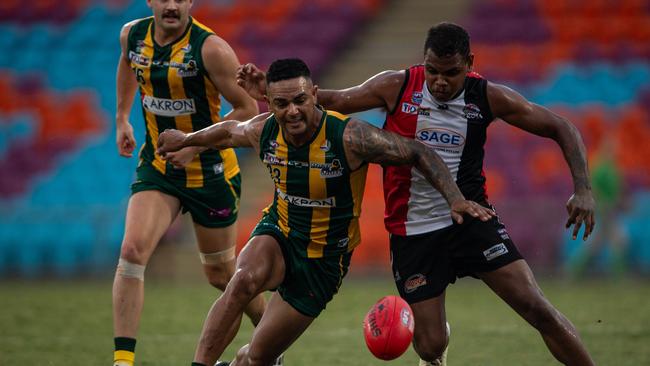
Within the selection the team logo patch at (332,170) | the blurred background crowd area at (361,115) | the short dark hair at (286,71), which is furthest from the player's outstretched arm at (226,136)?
the blurred background crowd area at (361,115)

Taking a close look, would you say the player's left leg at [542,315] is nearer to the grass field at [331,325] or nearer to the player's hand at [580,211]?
the player's hand at [580,211]

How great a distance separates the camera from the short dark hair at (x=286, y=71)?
6.26 metres

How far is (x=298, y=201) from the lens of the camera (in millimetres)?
6582

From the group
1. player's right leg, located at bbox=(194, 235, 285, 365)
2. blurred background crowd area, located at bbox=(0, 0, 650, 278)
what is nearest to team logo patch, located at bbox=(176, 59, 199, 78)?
player's right leg, located at bbox=(194, 235, 285, 365)

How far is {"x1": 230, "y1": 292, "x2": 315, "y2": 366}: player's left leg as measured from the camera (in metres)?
6.39

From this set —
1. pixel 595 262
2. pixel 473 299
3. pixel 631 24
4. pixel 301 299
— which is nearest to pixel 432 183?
pixel 301 299

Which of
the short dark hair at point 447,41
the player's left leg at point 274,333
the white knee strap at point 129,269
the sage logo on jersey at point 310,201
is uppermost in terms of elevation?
the short dark hair at point 447,41

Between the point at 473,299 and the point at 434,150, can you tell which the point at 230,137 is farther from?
the point at 473,299

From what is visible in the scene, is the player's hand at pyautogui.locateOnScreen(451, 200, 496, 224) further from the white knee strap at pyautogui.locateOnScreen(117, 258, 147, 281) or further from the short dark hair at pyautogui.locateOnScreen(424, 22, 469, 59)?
the white knee strap at pyautogui.locateOnScreen(117, 258, 147, 281)

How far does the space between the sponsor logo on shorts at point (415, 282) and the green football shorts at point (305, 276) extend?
50 centimetres

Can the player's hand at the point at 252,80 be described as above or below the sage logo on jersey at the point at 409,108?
above

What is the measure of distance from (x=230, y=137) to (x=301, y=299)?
1.17m

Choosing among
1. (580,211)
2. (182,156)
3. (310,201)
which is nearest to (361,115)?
(182,156)

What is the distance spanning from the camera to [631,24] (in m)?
19.2
